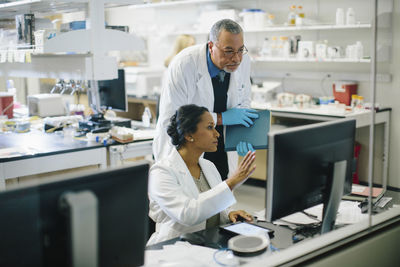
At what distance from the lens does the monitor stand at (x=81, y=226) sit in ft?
3.21

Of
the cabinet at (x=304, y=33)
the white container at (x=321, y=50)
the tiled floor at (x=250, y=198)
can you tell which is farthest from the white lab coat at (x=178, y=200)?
the white container at (x=321, y=50)

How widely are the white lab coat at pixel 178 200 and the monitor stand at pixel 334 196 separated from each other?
1.18 ft

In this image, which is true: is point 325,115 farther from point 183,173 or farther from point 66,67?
point 183,173

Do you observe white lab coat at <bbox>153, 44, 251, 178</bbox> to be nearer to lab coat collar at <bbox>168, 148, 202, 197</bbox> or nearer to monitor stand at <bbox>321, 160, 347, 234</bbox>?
lab coat collar at <bbox>168, 148, 202, 197</bbox>

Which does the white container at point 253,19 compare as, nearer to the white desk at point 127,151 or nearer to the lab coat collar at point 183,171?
the white desk at point 127,151

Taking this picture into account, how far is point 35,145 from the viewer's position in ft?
10.5

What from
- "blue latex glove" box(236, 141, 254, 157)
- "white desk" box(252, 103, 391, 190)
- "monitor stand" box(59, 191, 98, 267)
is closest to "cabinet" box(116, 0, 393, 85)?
"white desk" box(252, 103, 391, 190)

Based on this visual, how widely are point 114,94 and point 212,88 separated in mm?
1515

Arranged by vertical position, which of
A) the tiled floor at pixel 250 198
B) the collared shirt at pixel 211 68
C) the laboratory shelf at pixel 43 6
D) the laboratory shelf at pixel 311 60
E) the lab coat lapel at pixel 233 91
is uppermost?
the laboratory shelf at pixel 43 6

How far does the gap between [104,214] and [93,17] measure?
6.13 ft

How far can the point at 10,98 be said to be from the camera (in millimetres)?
4441

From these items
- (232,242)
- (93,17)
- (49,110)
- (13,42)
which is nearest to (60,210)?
(232,242)

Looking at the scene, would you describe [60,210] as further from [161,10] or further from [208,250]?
[161,10]

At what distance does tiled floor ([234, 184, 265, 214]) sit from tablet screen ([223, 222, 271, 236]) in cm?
209
